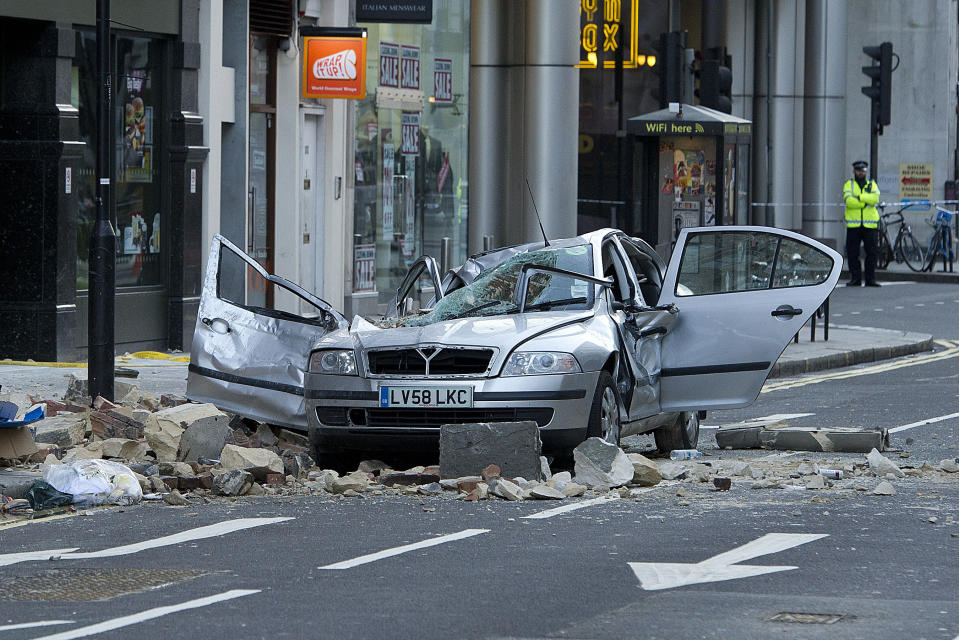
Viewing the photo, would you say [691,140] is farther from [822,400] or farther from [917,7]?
[917,7]

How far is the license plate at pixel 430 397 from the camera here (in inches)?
410

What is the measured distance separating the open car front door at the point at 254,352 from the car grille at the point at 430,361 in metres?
0.96

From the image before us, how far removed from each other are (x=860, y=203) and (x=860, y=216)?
35 cm

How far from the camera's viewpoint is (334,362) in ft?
35.3

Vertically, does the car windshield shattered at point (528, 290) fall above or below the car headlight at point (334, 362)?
above

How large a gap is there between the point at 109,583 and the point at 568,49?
741 inches

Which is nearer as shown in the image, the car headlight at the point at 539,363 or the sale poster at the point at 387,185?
the car headlight at the point at 539,363

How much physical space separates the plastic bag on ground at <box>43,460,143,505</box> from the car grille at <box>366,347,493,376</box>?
1.50 meters

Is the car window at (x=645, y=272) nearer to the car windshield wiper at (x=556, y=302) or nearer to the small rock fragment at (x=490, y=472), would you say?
the car windshield wiper at (x=556, y=302)

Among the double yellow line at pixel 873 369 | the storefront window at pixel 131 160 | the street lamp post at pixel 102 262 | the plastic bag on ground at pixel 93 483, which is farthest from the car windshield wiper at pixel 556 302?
the storefront window at pixel 131 160

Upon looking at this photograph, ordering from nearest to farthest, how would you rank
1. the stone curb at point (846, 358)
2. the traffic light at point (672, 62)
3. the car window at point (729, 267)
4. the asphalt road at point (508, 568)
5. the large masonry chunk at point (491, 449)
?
the asphalt road at point (508, 568), the large masonry chunk at point (491, 449), the car window at point (729, 267), the stone curb at point (846, 358), the traffic light at point (672, 62)

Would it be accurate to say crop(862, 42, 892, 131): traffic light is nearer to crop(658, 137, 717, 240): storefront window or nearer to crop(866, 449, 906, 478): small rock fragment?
crop(658, 137, 717, 240): storefront window

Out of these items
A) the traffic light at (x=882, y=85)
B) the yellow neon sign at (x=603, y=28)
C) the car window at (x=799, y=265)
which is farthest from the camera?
the traffic light at (x=882, y=85)

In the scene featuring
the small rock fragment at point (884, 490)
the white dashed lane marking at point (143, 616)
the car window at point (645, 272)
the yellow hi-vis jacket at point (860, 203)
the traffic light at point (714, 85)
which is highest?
the traffic light at point (714, 85)
